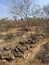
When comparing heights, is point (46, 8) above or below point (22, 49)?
above

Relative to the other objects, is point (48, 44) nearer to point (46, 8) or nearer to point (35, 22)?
point (35, 22)

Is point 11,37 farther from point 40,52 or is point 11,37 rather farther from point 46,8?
point 46,8

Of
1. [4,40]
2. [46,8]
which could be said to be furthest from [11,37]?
[46,8]

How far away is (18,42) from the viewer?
45.8 ft

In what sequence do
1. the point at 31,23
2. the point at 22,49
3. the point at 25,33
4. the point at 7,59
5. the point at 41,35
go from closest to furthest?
the point at 7,59 < the point at 22,49 < the point at 41,35 < the point at 25,33 < the point at 31,23

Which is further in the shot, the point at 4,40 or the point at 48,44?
the point at 4,40

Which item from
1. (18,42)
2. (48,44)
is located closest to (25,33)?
(18,42)

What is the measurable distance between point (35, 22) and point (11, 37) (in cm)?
441

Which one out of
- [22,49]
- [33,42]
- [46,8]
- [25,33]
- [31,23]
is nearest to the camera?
[22,49]

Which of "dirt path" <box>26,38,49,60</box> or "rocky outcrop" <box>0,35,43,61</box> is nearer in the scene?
"rocky outcrop" <box>0,35,43,61</box>

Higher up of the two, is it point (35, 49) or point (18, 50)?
point (18, 50)

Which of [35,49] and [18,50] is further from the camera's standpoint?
[35,49]

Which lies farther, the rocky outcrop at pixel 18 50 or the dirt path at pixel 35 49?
the dirt path at pixel 35 49

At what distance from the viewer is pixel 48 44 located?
43.2ft
